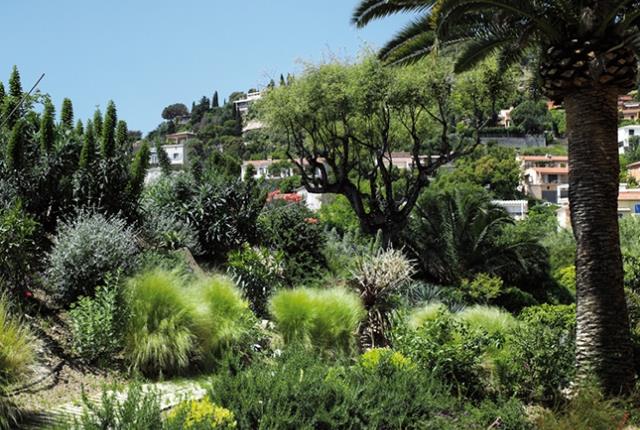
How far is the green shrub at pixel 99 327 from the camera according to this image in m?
7.55

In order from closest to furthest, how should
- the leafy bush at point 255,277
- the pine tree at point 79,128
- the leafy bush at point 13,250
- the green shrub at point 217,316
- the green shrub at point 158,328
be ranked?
the green shrub at point 158,328 < the leafy bush at point 13,250 < the green shrub at point 217,316 < the leafy bush at point 255,277 < the pine tree at point 79,128

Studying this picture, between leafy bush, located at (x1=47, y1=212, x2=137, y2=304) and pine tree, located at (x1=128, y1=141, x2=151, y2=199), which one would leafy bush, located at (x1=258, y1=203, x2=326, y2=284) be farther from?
leafy bush, located at (x1=47, y1=212, x2=137, y2=304)

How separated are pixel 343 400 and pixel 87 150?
→ 297 inches

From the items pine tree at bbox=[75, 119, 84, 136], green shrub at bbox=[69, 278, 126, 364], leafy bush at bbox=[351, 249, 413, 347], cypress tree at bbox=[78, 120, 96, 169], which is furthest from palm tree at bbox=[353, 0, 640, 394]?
pine tree at bbox=[75, 119, 84, 136]

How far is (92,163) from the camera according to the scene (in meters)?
11.7

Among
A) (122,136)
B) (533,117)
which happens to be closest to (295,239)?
(122,136)

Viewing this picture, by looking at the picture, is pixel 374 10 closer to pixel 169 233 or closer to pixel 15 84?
pixel 169 233

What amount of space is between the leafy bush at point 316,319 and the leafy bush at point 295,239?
3.33m

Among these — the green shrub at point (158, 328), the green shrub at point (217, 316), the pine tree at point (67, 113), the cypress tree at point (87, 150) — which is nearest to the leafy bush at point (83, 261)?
the green shrub at point (158, 328)

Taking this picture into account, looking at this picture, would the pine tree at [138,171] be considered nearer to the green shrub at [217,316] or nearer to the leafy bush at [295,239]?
the leafy bush at [295,239]

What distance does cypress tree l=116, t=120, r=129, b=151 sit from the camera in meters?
12.5

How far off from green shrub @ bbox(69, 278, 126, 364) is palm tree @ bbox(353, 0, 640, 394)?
5134mm

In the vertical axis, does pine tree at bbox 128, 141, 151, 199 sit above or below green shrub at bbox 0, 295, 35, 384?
above

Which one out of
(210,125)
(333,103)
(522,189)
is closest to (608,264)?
(333,103)
